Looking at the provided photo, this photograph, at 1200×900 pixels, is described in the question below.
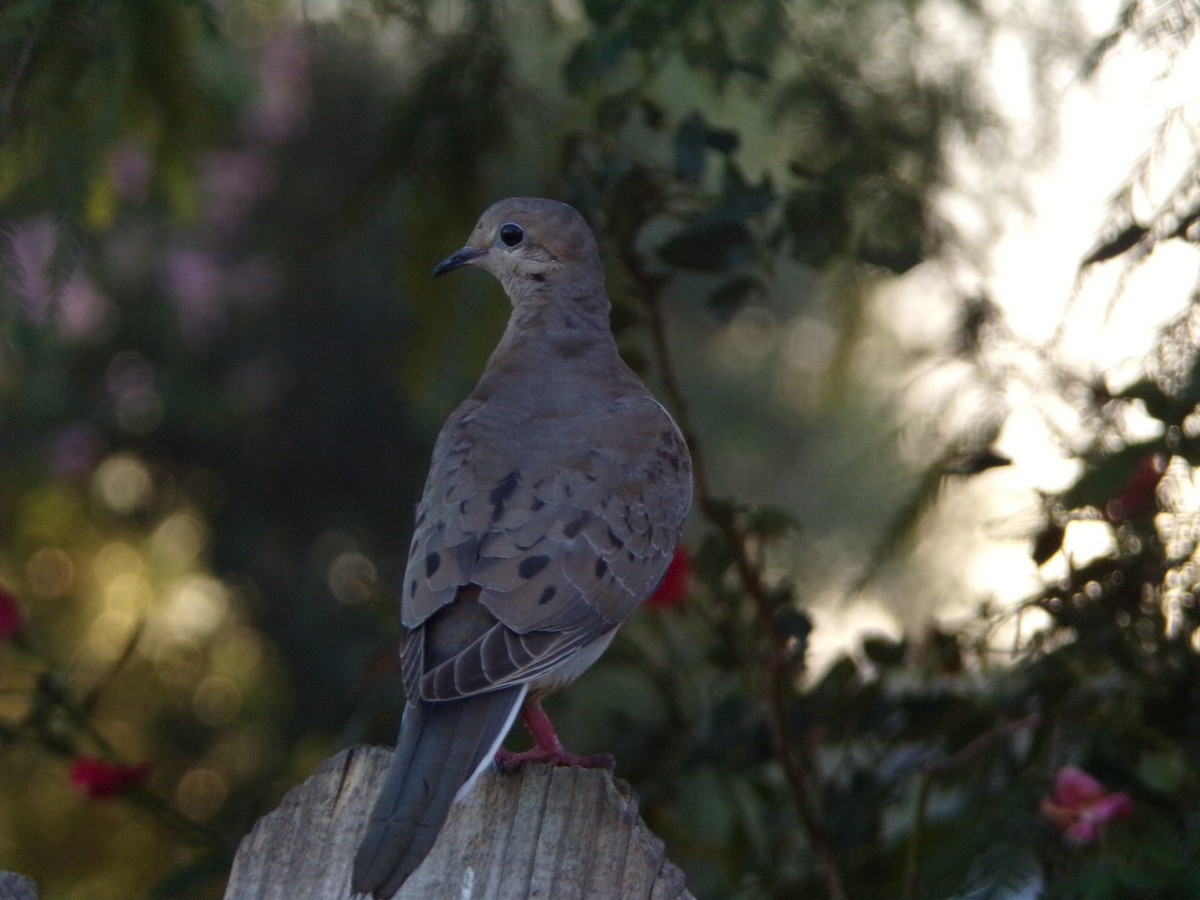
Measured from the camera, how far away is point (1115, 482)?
7.31 feet

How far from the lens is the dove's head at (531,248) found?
2.92 metres

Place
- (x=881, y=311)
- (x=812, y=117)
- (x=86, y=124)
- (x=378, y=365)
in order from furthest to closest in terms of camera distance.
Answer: (x=378, y=365)
(x=881, y=311)
(x=812, y=117)
(x=86, y=124)

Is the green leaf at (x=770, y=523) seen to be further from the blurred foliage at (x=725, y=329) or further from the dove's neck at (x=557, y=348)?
the dove's neck at (x=557, y=348)

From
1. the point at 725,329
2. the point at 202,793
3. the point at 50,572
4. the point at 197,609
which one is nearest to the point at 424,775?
the point at 725,329

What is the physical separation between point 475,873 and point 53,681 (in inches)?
48.7

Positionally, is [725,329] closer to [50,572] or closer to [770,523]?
[770,523]

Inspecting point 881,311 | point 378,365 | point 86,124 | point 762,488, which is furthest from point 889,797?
point 762,488

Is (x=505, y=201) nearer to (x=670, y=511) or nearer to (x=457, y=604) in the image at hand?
(x=670, y=511)

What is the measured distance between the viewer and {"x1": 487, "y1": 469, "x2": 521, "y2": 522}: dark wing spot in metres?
2.42

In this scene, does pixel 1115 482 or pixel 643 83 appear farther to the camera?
pixel 643 83

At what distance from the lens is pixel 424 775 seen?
70.4 inches

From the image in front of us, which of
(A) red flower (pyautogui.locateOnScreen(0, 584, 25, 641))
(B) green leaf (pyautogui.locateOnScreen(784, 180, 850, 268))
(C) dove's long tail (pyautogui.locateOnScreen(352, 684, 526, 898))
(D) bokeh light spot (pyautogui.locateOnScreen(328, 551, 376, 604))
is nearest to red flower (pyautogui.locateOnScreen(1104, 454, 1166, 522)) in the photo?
(B) green leaf (pyautogui.locateOnScreen(784, 180, 850, 268))

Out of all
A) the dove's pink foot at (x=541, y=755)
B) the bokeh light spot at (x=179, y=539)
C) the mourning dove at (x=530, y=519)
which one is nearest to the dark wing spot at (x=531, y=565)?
the mourning dove at (x=530, y=519)

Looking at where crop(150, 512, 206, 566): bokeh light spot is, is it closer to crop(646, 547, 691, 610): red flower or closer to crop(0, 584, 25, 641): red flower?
crop(0, 584, 25, 641): red flower
